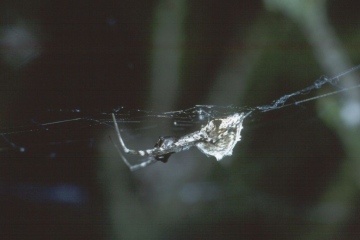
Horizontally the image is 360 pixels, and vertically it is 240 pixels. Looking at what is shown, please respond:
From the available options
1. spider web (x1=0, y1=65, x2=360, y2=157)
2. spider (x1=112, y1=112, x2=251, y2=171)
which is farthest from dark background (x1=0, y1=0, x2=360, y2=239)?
spider (x1=112, y1=112, x2=251, y2=171)

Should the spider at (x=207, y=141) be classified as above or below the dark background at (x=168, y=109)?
below

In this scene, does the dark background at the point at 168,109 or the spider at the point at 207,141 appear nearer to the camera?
the spider at the point at 207,141

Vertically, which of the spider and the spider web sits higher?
the spider web

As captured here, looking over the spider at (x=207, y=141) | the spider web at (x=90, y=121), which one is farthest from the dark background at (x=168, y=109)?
the spider at (x=207, y=141)

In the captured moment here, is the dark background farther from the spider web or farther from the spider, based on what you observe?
the spider

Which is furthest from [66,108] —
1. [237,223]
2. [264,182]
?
[237,223]

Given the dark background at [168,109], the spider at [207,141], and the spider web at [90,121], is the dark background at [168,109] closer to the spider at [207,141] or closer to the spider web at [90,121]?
the spider web at [90,121]
